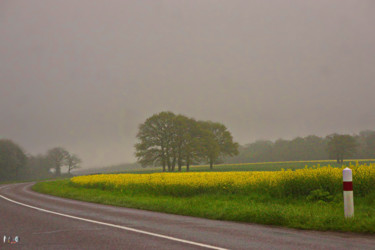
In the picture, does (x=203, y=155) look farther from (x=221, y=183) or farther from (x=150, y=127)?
(x=221, y=183)

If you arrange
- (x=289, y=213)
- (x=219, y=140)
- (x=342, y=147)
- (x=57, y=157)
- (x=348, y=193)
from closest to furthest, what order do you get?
(x=348, y=193)
(x=289, y=213)
(x=219, y=140)
(x=342, y=147)
(x=57, y=157)

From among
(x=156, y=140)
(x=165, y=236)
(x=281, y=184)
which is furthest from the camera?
(x=156, y=140)

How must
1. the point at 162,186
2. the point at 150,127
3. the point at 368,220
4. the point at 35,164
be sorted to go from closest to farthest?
the point at 368,220, the point at 162,186, the point at 150,127, the point at 35,164

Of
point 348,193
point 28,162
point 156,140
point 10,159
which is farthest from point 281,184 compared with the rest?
point 28,162

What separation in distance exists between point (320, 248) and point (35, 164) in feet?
362

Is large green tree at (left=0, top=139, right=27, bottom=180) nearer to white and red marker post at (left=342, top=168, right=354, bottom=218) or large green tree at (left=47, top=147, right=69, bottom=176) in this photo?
large green tree at (left=47, top=147, right=69, bottom=176)

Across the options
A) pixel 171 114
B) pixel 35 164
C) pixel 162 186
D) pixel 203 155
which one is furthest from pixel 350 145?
pixel 35 164

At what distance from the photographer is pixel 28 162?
9175 centimetres

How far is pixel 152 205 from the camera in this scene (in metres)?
12.5

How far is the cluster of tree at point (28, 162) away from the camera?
76.0m

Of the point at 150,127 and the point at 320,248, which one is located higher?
the point at 150,127

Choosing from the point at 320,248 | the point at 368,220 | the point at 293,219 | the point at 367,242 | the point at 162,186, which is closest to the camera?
the point at 320,248

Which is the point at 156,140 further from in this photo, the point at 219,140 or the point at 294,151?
the point at 294,151

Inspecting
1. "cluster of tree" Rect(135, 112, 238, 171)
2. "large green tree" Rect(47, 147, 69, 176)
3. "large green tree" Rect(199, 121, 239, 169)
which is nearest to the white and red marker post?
"cluster of tree" Rect(135, 112, 238, 171)
